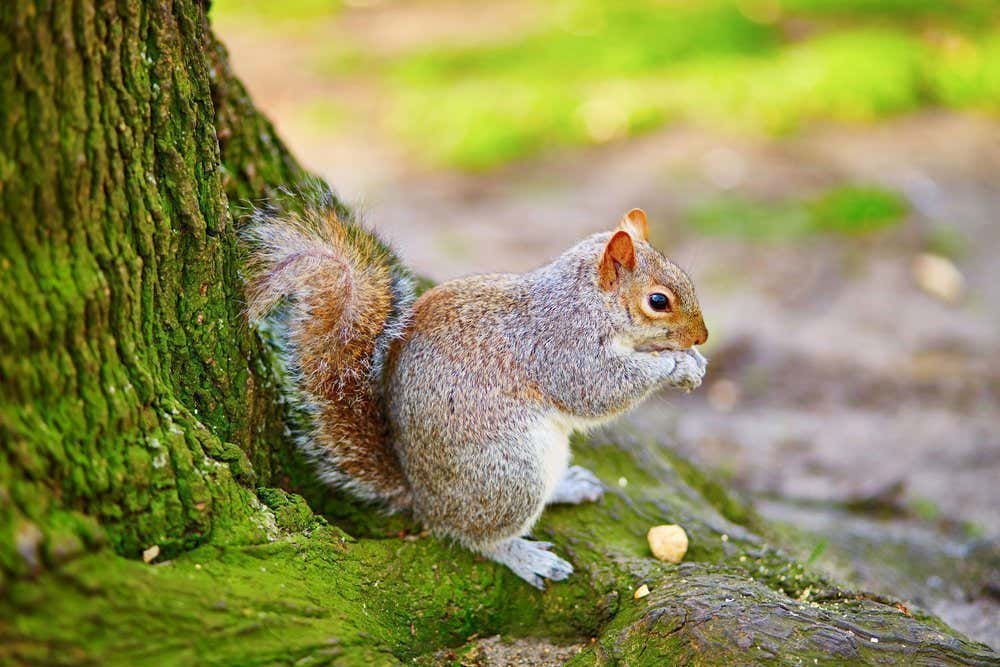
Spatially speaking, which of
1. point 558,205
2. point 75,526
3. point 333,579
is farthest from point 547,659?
point 558,205

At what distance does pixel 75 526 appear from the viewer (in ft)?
4.40

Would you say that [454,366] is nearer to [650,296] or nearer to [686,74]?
[650,296]

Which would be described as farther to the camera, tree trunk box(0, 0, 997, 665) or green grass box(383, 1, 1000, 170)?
green grass box(383, 1, 1000, 170)

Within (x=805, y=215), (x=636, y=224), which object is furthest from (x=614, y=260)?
(x=805, y=215)

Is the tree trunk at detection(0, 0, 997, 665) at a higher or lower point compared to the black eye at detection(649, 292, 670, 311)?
lower

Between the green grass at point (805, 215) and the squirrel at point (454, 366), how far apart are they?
126 inches

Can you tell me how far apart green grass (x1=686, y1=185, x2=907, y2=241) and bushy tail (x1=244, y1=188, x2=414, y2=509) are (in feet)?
11.5

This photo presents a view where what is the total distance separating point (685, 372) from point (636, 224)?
0.40 meters

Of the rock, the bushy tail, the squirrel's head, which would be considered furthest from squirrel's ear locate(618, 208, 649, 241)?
the rock

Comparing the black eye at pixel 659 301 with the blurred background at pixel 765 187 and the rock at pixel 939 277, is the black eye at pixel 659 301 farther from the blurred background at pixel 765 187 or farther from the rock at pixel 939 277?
the rock at pixel 939 277

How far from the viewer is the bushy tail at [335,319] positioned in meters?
1.85

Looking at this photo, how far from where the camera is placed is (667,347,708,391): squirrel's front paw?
218 centimetres

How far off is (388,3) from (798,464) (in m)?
6.91

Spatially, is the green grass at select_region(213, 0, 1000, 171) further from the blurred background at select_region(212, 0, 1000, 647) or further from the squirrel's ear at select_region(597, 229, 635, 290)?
the squirrel's ear at select_region(597, 229, 635, 290)
